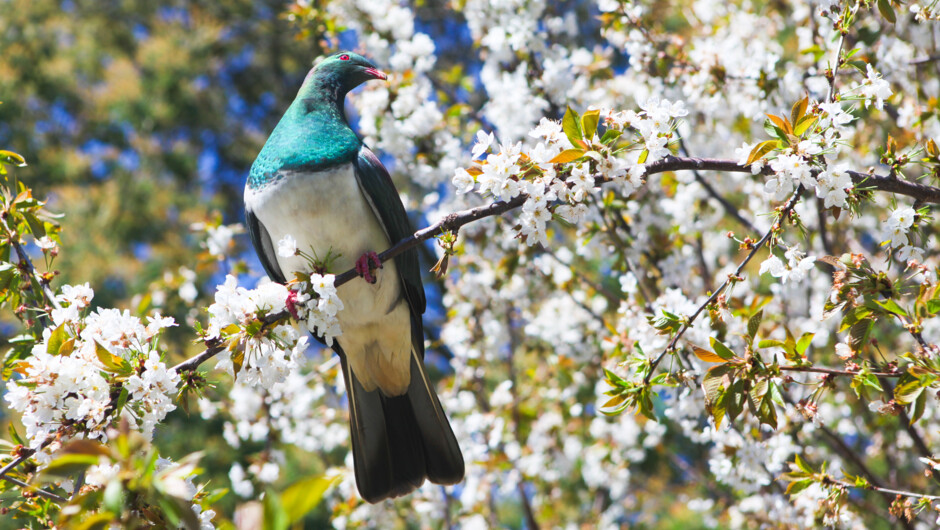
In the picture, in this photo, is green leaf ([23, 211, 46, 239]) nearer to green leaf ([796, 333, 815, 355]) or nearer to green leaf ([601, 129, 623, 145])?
green leaf ([601, 129, 623, 145])

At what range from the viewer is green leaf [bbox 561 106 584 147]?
1.71m

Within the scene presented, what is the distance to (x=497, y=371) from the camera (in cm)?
517

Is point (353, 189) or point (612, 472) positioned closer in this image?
point (353, 189)

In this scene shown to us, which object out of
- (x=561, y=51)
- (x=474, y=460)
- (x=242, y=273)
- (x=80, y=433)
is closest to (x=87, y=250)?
(x=242, y=273)

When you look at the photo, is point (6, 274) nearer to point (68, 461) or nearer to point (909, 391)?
point (68, 461)

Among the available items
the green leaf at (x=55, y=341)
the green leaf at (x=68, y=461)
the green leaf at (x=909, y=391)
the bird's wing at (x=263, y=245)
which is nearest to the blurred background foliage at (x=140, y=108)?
the bird's wing at (x=263, y=245)

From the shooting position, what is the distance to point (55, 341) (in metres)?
1.75

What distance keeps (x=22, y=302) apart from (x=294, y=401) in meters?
1.98

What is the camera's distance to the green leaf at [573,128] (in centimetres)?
171

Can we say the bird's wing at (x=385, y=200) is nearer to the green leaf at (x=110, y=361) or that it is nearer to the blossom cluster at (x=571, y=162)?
the blossom cluster at (x=571, y=162)

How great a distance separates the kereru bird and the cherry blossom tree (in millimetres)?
255

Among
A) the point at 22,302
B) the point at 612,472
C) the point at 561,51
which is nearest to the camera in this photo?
the point at 22,302

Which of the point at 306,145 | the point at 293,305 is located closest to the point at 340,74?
the point at 306,145

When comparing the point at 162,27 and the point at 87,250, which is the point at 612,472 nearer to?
the point at 87,250
